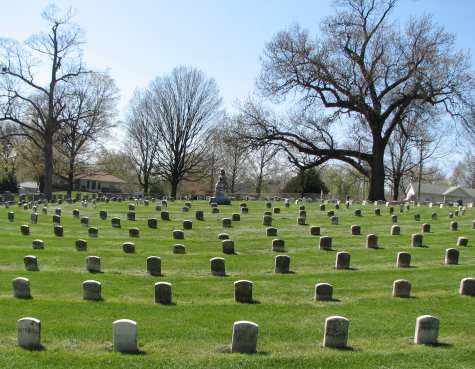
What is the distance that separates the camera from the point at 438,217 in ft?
83.4

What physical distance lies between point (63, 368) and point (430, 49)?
3369 cm

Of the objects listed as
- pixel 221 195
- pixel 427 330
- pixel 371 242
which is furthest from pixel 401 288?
pixel 221 195

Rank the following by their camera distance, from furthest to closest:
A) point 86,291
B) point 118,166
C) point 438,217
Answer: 1. point 118,166
2. point 438,217
3. point 86,291

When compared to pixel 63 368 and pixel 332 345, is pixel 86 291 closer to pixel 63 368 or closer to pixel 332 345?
pixel 63 368

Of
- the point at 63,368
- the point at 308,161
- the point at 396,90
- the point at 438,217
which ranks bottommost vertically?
the point at 63,368

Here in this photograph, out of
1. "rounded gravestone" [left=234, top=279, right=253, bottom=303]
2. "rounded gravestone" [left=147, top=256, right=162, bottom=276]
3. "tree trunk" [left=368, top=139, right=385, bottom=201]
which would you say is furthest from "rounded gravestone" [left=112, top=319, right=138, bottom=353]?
"tree trunk" [left=368, top=139, right=385, bottom=201]

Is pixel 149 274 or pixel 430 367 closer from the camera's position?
pixel 430 367

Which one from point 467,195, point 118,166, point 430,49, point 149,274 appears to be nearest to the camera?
point 149,274

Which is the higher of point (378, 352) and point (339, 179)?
point (339, 179)

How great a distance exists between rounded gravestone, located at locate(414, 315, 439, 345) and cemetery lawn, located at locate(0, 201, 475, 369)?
146mm

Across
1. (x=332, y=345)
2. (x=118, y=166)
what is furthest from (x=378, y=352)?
(x=118, y=166)

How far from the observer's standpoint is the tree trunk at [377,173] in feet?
127

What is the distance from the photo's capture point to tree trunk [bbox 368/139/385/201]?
127ft

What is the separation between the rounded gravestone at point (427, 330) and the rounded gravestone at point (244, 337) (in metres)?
2.38
